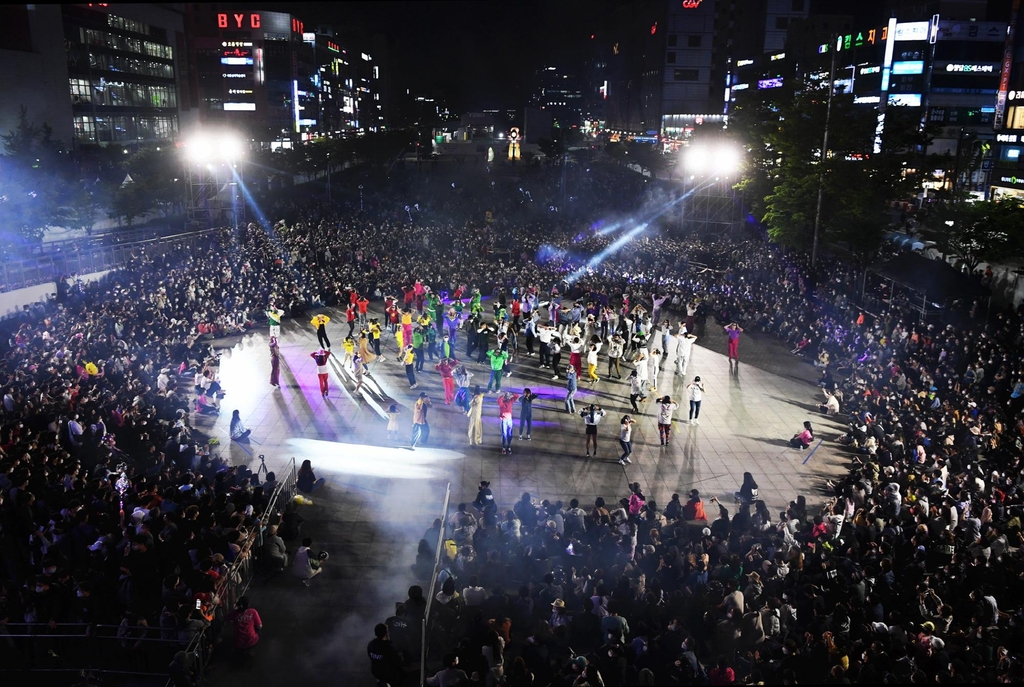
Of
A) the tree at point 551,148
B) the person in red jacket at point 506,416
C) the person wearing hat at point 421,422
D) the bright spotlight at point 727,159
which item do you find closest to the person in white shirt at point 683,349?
the person in red jacket at point 506,416

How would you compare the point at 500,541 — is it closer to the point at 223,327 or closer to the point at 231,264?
the point at 223,327

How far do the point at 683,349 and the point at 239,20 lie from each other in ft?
328

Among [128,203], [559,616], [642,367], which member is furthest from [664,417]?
[128,203]

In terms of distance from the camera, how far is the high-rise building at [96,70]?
1540 inches

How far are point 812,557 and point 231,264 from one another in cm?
2337

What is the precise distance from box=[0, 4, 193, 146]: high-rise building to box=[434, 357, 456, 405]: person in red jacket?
29.8 m

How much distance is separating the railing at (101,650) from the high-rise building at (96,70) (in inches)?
1353

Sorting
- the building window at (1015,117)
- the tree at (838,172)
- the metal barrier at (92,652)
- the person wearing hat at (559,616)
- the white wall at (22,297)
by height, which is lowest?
the metal barrier at (92,652)

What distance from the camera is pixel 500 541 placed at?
10602mm

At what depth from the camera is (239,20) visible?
328ft

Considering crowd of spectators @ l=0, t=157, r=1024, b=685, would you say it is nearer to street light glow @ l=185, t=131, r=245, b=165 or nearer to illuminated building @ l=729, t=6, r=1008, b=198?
street light glow @ l=185, t=131, r=245, b=165

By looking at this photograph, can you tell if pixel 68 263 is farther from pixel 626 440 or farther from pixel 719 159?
pixel 719 159

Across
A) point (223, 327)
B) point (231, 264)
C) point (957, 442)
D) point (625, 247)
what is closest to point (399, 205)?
point (625, 247)

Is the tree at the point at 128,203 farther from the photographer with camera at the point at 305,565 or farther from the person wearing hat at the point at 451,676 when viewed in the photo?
the person wearing hat at the point at 451,676
